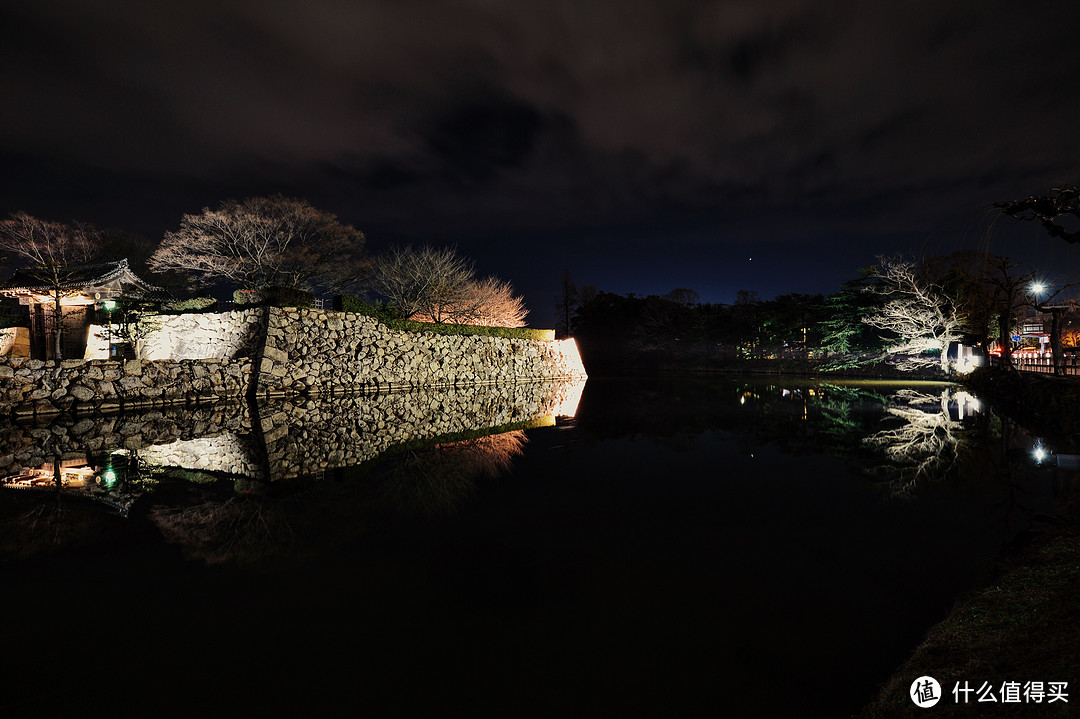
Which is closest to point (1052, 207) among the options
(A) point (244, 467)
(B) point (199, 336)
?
(A) point (244, 467)

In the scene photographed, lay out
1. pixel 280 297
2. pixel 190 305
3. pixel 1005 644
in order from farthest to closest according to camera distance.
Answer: pixel 190 305 → pixel 280 297 → pixel 1005 644

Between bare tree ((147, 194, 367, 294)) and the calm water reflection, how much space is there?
18208 millimetres

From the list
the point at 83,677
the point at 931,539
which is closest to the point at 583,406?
the point at 931,539

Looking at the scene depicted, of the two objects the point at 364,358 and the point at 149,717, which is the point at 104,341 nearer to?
the point at 364,358

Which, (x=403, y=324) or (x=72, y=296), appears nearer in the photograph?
(x=403, y=324)

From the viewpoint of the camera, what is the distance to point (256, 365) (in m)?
16.0

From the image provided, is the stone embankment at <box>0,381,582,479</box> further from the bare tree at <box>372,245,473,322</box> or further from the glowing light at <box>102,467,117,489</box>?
the bare tree at <box>372,245,473,322</box>

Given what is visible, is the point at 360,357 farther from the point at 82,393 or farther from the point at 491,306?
the point at 491,306

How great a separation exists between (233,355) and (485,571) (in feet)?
61.0

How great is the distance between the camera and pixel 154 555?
3764mm

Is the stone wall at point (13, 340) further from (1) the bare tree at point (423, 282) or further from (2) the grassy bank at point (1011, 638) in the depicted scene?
(2) the grassy bank at point (1011, 638)

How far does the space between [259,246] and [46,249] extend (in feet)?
28.3

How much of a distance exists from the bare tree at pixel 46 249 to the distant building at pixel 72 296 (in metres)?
0.35

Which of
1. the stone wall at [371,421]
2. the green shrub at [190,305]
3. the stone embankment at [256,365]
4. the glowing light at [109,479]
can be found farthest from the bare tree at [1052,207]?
the green shrub at [190,305]
